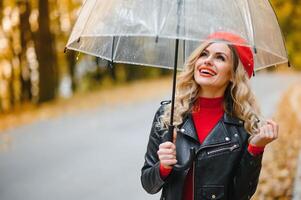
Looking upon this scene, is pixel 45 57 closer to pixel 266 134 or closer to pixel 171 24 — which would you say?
pixel 171 24

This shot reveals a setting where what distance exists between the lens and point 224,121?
10.3 ft

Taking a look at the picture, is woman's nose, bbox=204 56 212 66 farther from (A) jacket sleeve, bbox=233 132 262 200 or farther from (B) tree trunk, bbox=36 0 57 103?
(B) tree trunk, bbox=36 0 57 103

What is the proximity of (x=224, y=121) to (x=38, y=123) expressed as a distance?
10.9 meters

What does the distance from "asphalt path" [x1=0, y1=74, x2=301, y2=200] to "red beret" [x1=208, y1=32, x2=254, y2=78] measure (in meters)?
4.14

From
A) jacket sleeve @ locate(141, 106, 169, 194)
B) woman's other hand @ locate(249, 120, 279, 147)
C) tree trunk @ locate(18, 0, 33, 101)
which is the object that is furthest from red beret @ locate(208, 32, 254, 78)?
tree trunk @ locate(18, 0, 33, 101)

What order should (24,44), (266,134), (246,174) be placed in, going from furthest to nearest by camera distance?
(24,44) → (246,174) → (266,134)

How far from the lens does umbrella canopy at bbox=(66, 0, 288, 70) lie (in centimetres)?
304

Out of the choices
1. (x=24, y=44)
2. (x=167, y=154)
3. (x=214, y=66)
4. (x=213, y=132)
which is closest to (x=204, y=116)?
(x=213, y=132)

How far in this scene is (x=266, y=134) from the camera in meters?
2.88

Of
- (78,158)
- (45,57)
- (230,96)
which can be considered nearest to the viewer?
(230,96)

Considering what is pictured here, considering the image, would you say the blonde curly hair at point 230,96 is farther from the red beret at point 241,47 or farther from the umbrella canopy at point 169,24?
the umbrella canopy at point 169,24

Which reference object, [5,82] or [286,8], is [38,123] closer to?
[5,82]

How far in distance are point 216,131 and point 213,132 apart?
0.02m

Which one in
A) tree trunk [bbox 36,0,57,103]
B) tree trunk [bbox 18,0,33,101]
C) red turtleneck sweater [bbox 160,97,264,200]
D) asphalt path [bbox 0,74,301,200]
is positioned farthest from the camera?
tree trunk [bbox 18,0,33,101]
